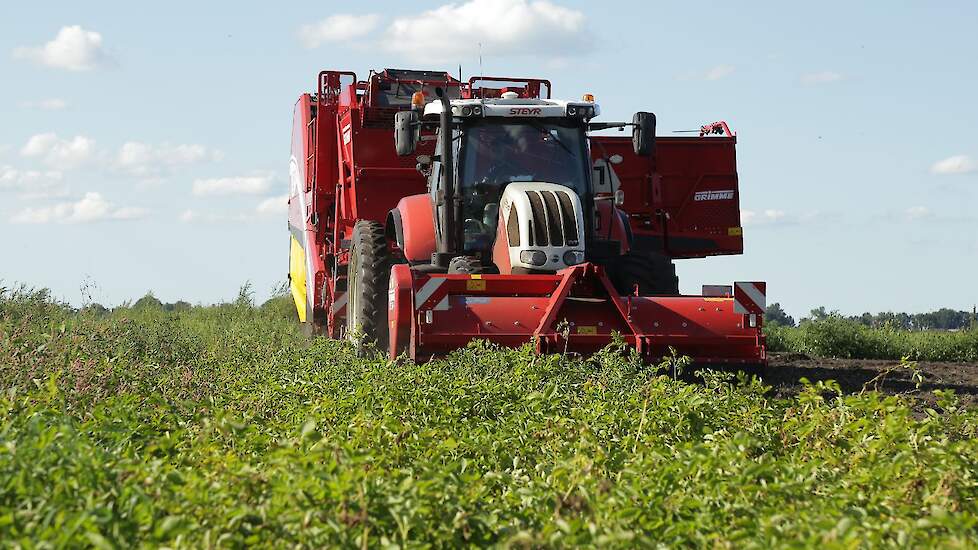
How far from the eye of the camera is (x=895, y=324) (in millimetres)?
20969

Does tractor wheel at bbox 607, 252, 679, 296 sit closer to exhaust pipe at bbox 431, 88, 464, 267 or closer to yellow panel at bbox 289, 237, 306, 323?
exhaust pipe at bbox 431, 88, 464, 267

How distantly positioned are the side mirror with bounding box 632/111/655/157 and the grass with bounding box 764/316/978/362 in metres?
7.74

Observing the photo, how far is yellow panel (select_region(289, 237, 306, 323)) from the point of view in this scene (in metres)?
17.2

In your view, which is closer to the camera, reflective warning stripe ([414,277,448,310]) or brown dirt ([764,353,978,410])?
reflective warning stripe ([414,277,448,310])

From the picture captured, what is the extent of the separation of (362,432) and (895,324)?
1656 cm

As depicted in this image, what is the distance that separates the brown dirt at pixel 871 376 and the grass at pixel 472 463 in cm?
397

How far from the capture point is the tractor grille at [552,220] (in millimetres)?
11547

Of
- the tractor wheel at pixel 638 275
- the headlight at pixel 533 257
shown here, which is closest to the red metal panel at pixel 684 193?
the tractor wheel at pixel 638 275

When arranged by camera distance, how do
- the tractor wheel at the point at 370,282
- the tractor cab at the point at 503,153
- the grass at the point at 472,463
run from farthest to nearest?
the tractor wheel at the point at 370,282 < the tractor cab at the point at 503,153 < the grass at the point at 472,463

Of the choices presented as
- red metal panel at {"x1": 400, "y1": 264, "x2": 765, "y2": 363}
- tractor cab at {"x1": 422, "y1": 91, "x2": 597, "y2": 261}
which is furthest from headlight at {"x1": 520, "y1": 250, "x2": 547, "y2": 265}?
tractor cab at {"x1": 422, "y1": 91, "x2": 597, "y2": 261}

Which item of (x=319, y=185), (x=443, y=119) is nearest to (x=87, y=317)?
(x=319, y=185)

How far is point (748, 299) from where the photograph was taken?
11.3m

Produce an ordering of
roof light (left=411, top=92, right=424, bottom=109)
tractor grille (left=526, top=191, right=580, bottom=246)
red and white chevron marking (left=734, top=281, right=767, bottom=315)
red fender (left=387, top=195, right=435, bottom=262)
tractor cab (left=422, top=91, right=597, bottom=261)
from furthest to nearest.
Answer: red fender (left=387, top=195, right=435, bottom=262)
roof light (left=411, top=92, right=424, bottom=109)
tractor cab (left=422, top=91, right=597, bottom=261)
tractor grille (left=526, top=191, right=580, bottom=246)
red and white chevron marking (left=734, top=281, right=767, bottom=315)

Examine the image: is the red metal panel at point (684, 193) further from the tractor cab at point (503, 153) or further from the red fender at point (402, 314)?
the red fender at point (402, 314)
